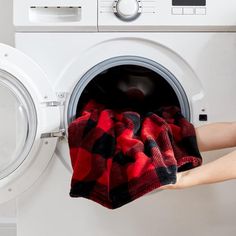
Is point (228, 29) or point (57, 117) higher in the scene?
point (228, 29)

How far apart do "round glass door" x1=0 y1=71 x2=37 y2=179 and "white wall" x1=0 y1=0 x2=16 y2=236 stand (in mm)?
441

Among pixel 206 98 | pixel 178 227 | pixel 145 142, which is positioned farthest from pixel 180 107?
pixel 178 227

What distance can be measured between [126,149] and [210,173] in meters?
0.19

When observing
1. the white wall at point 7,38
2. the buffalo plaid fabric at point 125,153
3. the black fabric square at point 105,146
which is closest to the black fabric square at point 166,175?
the buffalo plaid fabric at point 125,153

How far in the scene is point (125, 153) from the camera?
39.5 inches

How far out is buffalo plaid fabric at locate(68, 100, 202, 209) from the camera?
0.95m

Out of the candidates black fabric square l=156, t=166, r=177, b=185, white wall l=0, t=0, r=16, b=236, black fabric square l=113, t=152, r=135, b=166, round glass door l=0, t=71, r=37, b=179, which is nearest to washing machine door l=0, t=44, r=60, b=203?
round glass door l=0, t=71, r=37, b=179

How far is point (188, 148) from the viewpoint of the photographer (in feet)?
3.60

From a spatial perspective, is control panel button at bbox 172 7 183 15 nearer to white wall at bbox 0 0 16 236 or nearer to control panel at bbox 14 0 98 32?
control panel at bbox 14 0 98 32

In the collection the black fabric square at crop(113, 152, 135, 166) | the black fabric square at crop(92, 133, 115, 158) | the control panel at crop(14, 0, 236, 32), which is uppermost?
the control panel at crop(14, 0, 236, 32)

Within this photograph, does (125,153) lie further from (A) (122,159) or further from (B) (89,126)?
(B) (89,126)

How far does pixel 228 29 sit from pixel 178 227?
1.82ft

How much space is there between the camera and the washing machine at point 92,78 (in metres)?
1.17

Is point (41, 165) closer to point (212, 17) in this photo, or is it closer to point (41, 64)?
point (41, 64)
